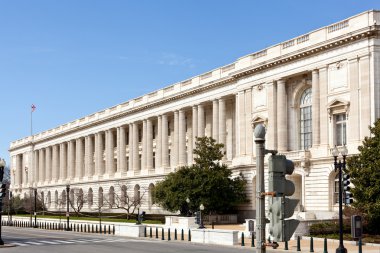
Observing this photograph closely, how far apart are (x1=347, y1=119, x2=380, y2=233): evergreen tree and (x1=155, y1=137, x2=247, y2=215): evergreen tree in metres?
22.8

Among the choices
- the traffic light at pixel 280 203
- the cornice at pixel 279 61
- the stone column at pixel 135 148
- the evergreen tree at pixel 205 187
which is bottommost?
the evergreen tree at pixel 205 187

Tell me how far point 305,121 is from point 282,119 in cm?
227

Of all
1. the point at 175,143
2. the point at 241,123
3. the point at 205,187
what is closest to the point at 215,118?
the point at 241,123

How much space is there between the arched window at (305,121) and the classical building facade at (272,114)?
0.10 metres

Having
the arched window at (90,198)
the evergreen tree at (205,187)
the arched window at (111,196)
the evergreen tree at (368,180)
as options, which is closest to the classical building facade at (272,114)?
the arched window at (111,196)

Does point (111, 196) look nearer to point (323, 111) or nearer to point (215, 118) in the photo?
point (215, 118)

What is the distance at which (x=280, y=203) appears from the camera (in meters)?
9.14

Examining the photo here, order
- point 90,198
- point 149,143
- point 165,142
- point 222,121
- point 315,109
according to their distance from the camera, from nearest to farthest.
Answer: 1. point 315,109
2. point 222,121
3. point 165,142
4. point 149,143
5. point 90,198

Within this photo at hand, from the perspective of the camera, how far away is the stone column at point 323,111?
2395 inches

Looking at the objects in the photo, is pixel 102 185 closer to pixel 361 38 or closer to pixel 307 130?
pixel 307 130

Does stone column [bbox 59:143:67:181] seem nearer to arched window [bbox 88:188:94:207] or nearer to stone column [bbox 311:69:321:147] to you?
arched window [bbox 88:188:94:207]

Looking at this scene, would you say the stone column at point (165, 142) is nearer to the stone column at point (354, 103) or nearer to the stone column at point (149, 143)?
the stone column at point (149, 143)

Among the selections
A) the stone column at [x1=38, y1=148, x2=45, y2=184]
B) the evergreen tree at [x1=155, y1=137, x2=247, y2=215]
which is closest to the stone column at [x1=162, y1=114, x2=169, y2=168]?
the evergreen tree at [x1=155, y1=137, x2=247, y2=215]

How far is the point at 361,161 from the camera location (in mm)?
44469
